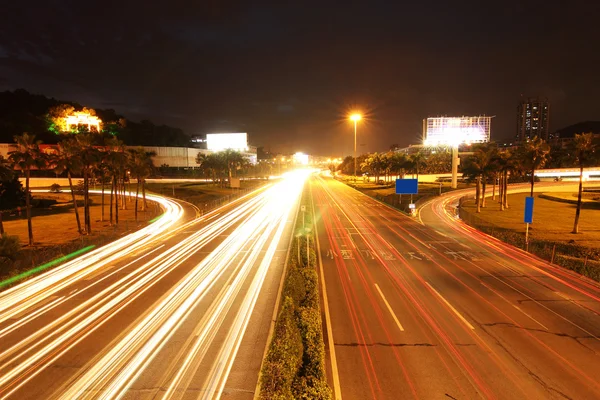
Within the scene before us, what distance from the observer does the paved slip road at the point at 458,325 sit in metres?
11.4

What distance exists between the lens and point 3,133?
116312 millimetres

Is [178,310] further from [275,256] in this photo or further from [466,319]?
[466,319]

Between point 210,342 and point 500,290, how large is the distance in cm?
1694

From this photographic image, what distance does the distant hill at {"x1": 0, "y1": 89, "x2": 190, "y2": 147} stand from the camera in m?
128

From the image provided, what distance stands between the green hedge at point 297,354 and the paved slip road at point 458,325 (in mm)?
970

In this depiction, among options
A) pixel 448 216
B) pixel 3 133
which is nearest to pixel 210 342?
pixel 448 216

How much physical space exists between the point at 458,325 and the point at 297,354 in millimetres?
8301

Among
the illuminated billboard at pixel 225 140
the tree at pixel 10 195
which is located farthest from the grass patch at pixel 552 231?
the illuminated billboard at pixel 225 140

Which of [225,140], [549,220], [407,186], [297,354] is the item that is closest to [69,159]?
[297,354]

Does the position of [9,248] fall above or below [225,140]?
below

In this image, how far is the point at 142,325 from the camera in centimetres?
1550

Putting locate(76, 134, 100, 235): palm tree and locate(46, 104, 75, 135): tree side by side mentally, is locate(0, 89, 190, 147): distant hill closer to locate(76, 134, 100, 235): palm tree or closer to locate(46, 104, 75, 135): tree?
locate(46, 104, 75, 135): tree

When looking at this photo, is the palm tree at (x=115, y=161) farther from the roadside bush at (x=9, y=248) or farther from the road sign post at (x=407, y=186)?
the road sign post at (x=407, y=186)

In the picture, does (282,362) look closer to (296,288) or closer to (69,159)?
(296,288)
